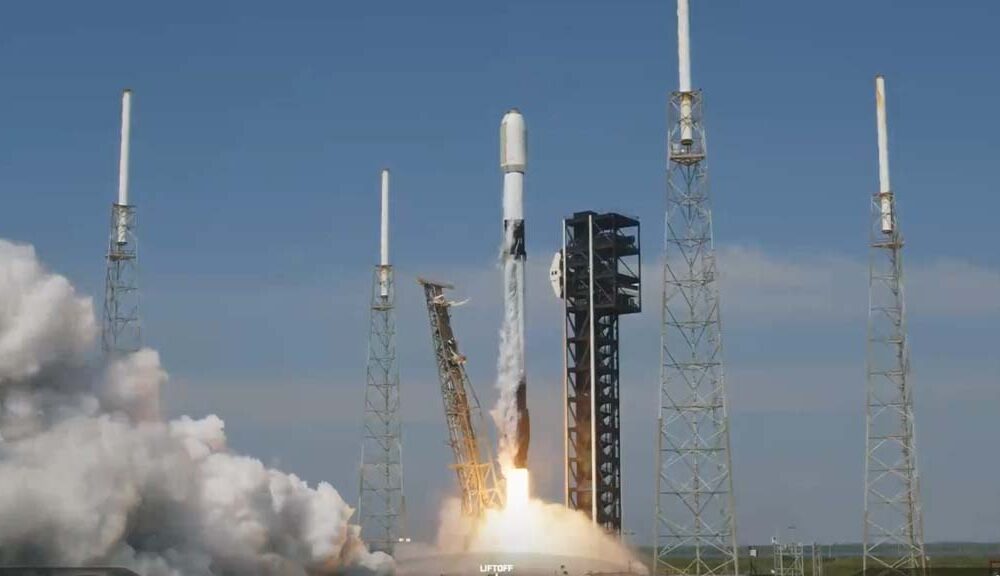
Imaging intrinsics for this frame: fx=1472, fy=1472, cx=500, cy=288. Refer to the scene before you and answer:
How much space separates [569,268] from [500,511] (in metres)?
18.8

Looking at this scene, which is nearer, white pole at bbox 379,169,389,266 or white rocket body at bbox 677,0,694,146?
white rocket body at bbox 677,0,694,146

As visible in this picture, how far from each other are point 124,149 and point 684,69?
32975mm

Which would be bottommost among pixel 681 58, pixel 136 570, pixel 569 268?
pixel 136 570

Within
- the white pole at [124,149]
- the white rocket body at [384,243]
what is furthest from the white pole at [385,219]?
the white pole at [124,149]

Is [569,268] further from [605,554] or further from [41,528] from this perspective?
[41,528]

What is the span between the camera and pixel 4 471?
218 ft

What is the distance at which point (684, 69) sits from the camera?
8481 cm

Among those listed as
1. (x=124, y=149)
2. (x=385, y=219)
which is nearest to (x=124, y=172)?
(x=124, y=149)

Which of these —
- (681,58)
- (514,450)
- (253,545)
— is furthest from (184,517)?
(681,58)

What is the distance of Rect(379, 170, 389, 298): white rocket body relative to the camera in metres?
98.5

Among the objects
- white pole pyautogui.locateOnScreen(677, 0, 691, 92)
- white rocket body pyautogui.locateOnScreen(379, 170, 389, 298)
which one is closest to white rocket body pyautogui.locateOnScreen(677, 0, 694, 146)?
white pole pyautogui.locateOnScreen(677, 0, 691, 92)

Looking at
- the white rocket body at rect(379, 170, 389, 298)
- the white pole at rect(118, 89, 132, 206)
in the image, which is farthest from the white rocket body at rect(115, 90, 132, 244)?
the white rocket body at rect(379, 170, 389, 298)

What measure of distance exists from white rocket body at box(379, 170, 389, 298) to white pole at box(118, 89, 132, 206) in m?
19.9

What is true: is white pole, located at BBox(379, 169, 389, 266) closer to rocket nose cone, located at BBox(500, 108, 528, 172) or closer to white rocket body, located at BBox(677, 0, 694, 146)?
rocket nose cone, located at BBox(500, 108, 528, 172)
